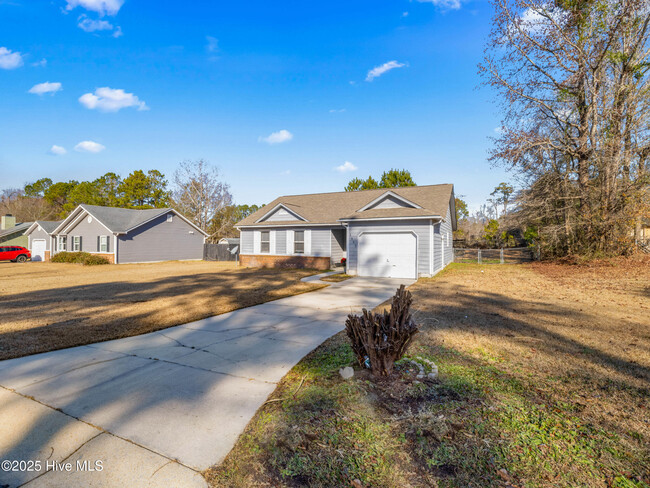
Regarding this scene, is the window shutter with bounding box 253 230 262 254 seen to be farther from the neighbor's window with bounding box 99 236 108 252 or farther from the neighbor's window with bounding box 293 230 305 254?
the neighbor's window with bounding box 99 236 108 252

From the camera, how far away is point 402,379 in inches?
152

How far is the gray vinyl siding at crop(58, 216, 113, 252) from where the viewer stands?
25.5m

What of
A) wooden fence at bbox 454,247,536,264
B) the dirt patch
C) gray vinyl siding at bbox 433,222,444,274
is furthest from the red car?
wooden fence at bbox 454,247,536,264

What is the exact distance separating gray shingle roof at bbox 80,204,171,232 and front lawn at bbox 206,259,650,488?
84.7ft

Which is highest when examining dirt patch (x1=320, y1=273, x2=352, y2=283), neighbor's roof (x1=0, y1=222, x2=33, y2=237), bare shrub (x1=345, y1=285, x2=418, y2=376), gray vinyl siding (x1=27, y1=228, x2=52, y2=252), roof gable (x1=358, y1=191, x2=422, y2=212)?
roof gable (x1=358, y1=191, x2=422, y2=212)

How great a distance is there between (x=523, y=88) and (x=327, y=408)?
20569 millimetres

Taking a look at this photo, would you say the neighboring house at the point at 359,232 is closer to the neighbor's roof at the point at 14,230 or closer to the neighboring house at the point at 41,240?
the neighboring house at the point at 41,240

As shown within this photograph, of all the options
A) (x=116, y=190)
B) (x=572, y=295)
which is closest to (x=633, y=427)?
(x=572, y=295)

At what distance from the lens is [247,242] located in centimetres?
2183

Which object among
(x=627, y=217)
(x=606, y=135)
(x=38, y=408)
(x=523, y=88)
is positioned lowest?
(x=38, y=408)

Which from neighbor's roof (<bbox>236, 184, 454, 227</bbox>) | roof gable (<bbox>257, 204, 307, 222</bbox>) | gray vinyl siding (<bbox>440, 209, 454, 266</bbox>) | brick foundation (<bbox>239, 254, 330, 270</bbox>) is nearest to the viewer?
neighbor's roof (<bbox>236, 184, 454, 227</bbox>)

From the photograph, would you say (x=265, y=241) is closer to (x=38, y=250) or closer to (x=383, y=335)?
(x=383, y=335)

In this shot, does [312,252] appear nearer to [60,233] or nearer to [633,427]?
[633,427]

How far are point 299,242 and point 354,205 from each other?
439 cm
